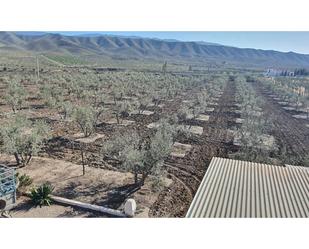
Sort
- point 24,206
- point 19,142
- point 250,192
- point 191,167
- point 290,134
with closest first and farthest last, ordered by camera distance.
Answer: point 250,192 < point 24,206 < point 19,142 < point 191,167 < point 290,134

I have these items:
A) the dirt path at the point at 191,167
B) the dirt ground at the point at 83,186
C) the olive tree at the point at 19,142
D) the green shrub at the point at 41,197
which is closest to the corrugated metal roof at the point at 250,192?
the dirt path at the point at 191,167

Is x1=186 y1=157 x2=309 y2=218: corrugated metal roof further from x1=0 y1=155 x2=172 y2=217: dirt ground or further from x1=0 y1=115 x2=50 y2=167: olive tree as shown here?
x1=0 y1=115 x2=50 y2=167: olive tree

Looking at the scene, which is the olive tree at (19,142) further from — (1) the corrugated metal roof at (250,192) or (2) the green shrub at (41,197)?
(1) the corrugated metal roof at (250,192)

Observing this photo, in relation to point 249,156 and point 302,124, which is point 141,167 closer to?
point 249,156

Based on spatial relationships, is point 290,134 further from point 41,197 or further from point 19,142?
point 41,197

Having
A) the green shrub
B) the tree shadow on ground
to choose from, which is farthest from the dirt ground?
the green shrub

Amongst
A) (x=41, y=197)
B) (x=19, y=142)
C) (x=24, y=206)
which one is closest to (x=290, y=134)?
(x=19, y=142)
